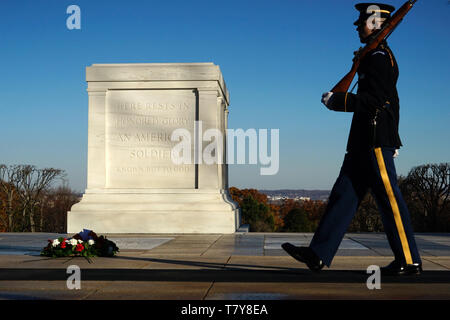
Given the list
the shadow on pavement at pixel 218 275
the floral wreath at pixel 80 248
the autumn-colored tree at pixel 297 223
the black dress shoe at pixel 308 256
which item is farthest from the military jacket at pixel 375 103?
the autumn-colored tree at pixel 297 223

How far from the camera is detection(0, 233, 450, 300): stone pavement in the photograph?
396cm

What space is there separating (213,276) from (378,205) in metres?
1.54

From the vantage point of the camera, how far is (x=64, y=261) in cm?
632

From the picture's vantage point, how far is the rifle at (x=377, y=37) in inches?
188

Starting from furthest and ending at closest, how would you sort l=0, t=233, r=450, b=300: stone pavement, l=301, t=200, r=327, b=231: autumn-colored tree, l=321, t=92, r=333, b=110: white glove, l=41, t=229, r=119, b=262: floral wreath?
l=301, t=200, r=327, b=231: autumn-colored tree < l=41, t=229, r=119, b=262: floral wreath < l=321, t=92, r=333, b=110: white glove < l=0, t=233, r=450, b=300: stone pavement

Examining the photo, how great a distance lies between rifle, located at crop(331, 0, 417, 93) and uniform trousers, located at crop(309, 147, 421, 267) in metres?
0.63

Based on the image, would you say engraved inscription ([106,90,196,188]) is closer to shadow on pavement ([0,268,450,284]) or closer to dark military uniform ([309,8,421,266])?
shadow on pavement ([0,268,450,284])

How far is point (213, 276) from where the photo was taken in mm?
4949

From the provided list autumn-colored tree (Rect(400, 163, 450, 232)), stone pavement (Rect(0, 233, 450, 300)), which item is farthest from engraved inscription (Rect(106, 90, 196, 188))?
autumn-colored tree (Rect(400, 163, 450, 232))

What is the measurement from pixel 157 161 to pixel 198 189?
3.66 ft

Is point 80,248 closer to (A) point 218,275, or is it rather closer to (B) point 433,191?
(A) point 218,275
